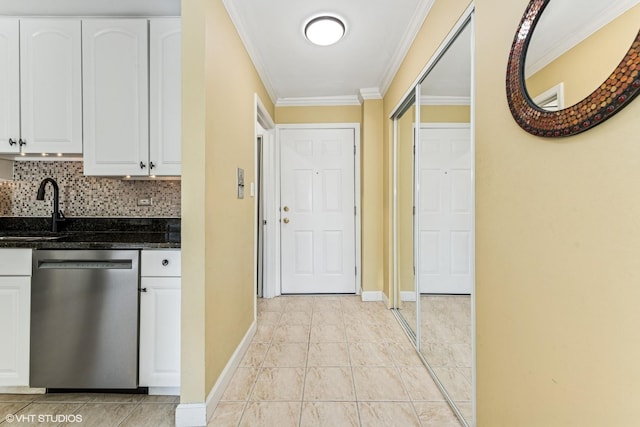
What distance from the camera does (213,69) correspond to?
5.26 feet

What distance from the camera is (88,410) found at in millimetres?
1554

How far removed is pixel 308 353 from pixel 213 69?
204 centimetres

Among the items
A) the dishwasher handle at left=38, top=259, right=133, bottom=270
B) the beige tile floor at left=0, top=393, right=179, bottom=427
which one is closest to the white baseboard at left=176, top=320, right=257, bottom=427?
the beige tile floor at left=0, top=393, right=179, bottom=427

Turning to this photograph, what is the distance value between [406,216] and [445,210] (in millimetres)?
889

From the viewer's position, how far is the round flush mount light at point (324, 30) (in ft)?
6.76

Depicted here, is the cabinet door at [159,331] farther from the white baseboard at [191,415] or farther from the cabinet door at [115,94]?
the cabinet door at [115,94]

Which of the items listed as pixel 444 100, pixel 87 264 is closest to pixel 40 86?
pixel 87 264

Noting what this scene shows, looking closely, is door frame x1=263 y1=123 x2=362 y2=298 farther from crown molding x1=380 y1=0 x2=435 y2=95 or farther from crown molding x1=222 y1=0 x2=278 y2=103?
crown molding x1=380 y1=0 x2=435 y2=95

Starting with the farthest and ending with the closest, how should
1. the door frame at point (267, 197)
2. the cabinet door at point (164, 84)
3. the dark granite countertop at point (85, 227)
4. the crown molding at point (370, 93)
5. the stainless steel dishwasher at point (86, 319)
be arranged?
the door frame at point (267, 197), the crown molding at point (370, 93), the dark granite countertop at point (85, 227), the cabinet door at point (164, 84), the stainless steel dishwasher at point (86, 319)

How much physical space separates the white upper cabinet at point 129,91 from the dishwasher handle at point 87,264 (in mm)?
617

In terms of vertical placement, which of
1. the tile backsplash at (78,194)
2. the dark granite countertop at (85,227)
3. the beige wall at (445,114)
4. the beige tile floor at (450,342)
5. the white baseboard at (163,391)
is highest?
the beige wall at (445,114)

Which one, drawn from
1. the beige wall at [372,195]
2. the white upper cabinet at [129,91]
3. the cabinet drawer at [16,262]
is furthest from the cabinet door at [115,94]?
the beige wall at [372,195]

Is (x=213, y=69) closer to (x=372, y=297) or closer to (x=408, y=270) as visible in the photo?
(x=408, y=270)

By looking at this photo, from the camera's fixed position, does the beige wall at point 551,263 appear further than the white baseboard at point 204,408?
No
